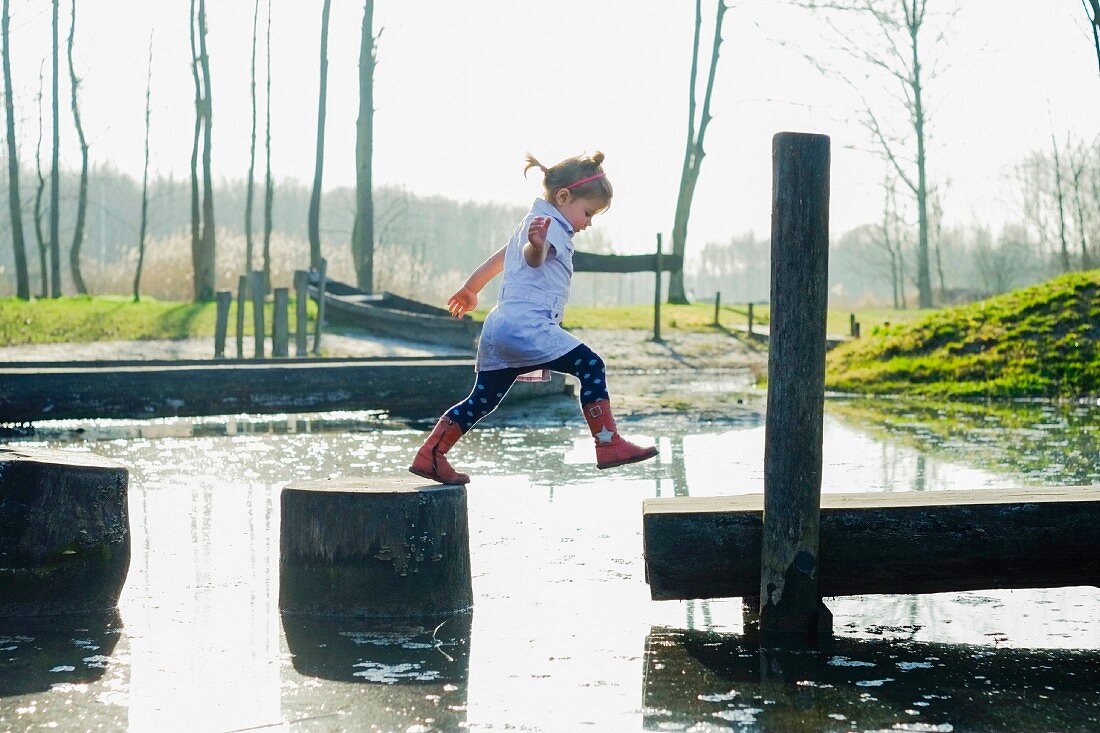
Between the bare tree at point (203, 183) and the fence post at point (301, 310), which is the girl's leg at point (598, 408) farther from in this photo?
the bare tree at point (203, 183)

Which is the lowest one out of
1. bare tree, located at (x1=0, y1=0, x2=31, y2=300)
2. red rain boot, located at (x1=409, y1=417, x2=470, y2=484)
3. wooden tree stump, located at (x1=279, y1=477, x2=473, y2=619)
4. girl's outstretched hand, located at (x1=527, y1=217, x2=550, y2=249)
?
wooden tree stump, located at (x1=279, y1=477, x2=473, y2=619)

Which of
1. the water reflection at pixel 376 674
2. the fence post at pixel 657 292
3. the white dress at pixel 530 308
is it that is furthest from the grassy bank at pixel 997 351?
the water reflection at pixel 376 674

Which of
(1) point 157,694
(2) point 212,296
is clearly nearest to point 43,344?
(2) point 212,296

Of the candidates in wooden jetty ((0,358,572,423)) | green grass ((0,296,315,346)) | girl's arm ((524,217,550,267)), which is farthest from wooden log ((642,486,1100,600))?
green grass ((0,296,315,346))

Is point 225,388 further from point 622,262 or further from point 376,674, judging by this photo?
point 622,262

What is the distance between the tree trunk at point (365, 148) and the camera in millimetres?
28453

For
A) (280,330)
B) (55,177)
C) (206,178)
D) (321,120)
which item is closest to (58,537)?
(280,330)

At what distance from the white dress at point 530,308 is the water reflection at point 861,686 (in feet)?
3.94

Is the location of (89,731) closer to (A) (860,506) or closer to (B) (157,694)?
(B) (157,694)

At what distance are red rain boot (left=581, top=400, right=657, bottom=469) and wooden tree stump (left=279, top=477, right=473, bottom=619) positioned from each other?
0.68m

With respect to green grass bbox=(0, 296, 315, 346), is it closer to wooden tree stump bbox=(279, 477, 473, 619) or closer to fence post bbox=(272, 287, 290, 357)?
fence post bbox=(272, 287, 290, 357)

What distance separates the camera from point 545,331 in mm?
5109

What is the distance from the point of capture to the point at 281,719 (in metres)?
3.52

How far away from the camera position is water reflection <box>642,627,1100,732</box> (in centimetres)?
359
